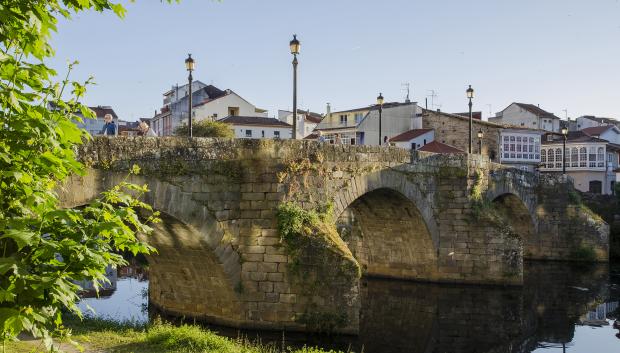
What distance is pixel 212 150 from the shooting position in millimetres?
14016

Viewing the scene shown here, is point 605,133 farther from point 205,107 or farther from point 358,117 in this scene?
point 205,107

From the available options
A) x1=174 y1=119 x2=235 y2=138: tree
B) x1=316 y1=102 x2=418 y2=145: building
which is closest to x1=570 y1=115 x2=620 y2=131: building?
x1=316 y1=102 x2=418 y2=145: building

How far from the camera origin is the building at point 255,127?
53.8 m

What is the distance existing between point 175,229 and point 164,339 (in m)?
3.33

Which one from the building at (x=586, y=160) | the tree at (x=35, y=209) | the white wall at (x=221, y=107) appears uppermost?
the white wall at (x=221, y=107)

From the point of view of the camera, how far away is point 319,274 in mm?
14359

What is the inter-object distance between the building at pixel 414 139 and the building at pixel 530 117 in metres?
17.9

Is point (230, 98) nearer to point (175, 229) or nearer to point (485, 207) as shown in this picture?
point (485, 207)

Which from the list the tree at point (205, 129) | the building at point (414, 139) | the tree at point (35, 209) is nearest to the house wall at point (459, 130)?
the building at point (414, 139)

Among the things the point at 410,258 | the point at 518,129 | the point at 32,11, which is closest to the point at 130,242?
the point at 32,11

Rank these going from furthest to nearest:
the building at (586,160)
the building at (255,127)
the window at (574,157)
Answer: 1. the window at (574,157)
2. the building at (586,160)
3. the building at (255,127)

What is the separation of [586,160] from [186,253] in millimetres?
53399

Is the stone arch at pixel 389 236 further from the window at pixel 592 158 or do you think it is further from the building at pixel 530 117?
the building at pixel 530 117

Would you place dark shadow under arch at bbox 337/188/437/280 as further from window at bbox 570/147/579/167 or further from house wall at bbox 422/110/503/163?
window at bbox 570/147/579/167
